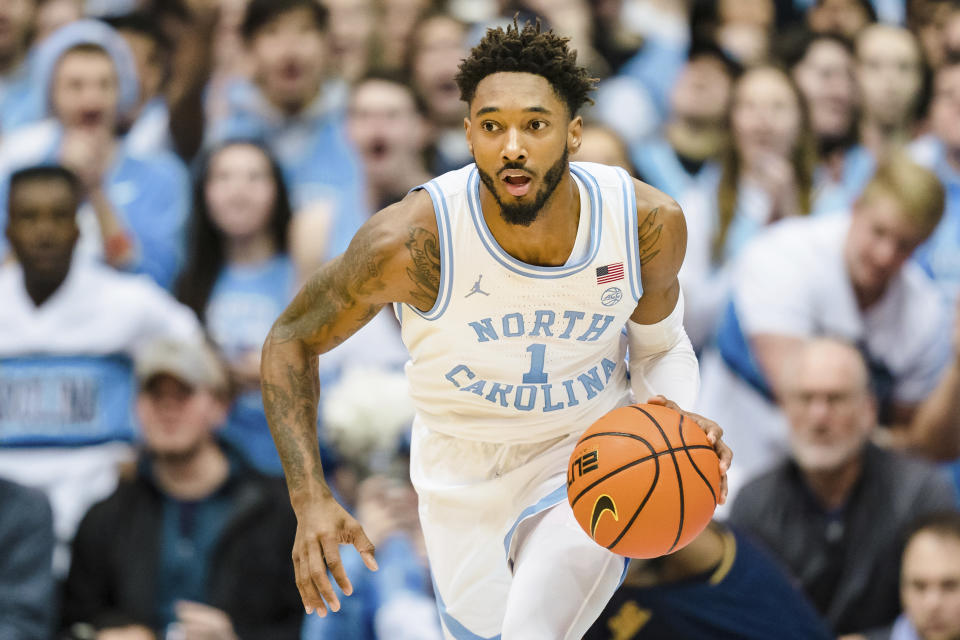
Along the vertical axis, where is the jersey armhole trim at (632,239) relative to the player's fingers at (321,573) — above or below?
above

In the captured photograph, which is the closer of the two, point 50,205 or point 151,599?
point 151,599

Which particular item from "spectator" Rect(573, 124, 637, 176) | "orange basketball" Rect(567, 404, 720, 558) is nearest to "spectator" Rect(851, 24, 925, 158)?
"spectator" Rect(573, 124, 637, 176)

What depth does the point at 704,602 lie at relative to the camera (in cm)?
489

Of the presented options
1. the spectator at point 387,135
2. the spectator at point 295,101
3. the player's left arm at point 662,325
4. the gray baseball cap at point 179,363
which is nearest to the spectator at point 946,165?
the spectator at point 387,135

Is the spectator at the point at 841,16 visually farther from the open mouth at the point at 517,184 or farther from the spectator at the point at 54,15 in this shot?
the open mouth at the point at 517,184

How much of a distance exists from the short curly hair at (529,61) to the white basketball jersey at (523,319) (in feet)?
1.01

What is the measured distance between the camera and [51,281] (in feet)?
22.0

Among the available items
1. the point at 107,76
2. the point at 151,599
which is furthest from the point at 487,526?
the point at 107,76

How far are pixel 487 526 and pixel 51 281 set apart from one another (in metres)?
3.70

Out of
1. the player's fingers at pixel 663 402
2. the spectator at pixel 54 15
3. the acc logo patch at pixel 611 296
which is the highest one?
the spectator at pixel 54 15

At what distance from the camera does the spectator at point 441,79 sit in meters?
7.55

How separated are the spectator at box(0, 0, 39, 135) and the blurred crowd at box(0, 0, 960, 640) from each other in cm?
2

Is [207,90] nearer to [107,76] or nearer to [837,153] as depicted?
[107,76]

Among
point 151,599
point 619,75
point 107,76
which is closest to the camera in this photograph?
point 151,599
